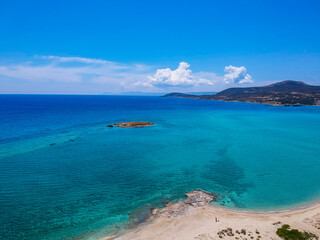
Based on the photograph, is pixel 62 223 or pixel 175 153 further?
pixel 175 153

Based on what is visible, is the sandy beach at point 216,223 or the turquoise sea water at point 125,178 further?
the turquoise sea water at point 125,178

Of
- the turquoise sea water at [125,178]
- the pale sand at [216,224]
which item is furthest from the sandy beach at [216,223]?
the turquoise sea water at [125,178]

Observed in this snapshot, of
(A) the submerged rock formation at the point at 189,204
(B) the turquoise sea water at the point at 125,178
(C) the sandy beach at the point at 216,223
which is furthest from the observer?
(A) the submerged rock formation at the point at 189,204

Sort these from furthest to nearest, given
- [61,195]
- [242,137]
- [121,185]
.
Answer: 1. [242,137]
2. [121,185]
3. [61,195]

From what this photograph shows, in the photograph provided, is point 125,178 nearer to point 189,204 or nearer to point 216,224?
point 189,204

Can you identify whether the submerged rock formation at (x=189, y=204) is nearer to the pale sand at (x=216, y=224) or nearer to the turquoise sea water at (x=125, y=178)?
the pale sand at (x=216, y=224)

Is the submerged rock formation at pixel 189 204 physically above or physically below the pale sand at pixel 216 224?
above

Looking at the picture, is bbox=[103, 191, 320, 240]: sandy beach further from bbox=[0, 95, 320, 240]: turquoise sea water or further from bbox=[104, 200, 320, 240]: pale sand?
bbox=[0, 95, 320, 240]: turquoise sea water

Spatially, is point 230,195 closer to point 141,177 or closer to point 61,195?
point 141,177

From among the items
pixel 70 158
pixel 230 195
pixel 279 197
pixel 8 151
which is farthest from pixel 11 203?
pixel 279 197
